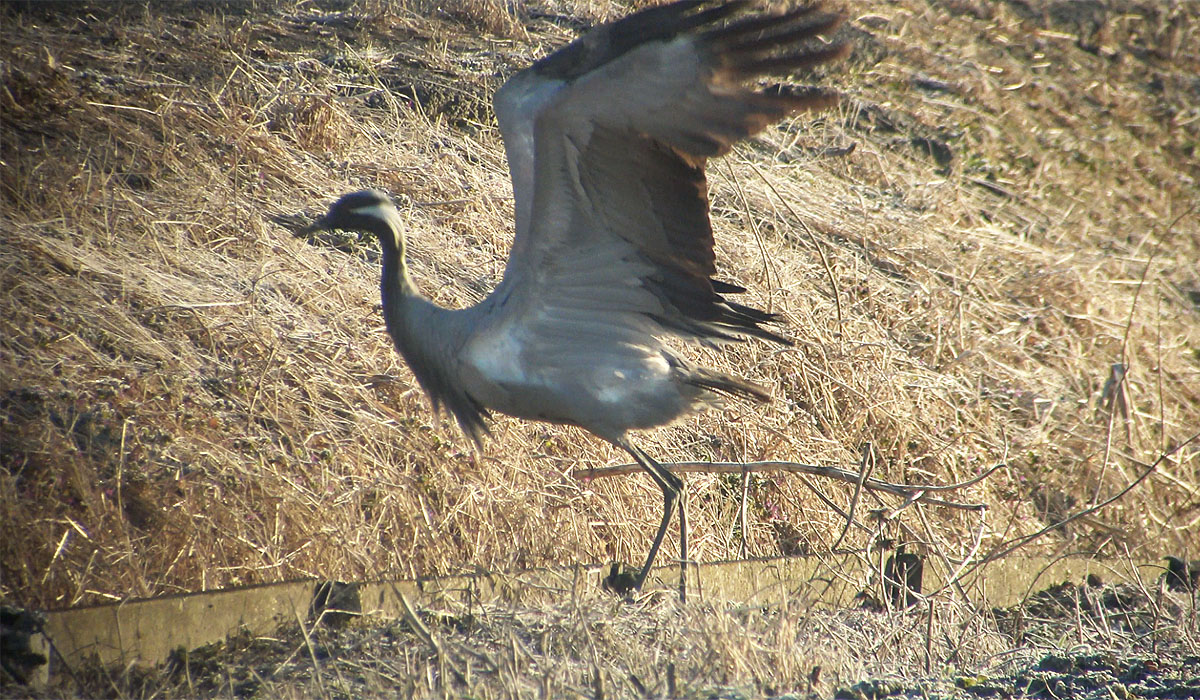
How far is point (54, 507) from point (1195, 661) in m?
4.41

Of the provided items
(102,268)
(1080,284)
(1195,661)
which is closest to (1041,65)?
(1080,284)

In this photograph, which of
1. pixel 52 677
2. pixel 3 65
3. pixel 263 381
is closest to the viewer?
pixel 52 677

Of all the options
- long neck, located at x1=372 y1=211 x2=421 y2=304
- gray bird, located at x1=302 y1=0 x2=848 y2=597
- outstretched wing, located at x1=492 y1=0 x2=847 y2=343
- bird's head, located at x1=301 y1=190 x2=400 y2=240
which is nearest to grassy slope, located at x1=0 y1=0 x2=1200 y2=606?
gray bird, located at x1=302 y1=0 x2=848 y2=597

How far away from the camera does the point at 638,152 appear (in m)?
3.73

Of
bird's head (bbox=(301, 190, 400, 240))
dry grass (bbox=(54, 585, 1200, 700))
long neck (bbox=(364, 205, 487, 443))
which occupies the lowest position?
dry grass (bbox=(54, 585, 1200, 700))

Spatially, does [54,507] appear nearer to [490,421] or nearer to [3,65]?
[490,421]

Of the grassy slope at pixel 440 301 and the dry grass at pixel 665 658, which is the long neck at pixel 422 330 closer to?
the grassy slope at pixel 440 301

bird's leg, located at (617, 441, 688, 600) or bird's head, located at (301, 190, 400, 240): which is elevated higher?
bird's head, located at (301, 190, 400, 240)

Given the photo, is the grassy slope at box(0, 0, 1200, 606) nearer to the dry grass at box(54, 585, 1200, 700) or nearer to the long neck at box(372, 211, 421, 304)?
the dry grass at box(54, 585, 1200, 700)

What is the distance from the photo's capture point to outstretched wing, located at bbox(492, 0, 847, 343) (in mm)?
3521

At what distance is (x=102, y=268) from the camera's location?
5.69 meters

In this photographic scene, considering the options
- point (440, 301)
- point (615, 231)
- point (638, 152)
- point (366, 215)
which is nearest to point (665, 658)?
point (615, 231)

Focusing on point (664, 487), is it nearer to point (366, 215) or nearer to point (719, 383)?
point (719, 383)

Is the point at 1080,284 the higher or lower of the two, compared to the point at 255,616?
higher
